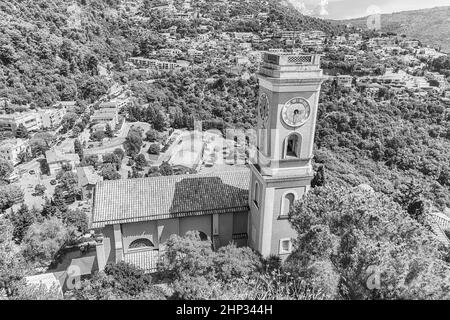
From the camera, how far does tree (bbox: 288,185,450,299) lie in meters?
11.8

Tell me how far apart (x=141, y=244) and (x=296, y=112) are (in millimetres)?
13476

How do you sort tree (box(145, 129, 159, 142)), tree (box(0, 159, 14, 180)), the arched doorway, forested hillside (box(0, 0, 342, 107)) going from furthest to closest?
forested hillside (box(0, 0, 342, 107))
tree (box(145, 129, 159, 142))
tree (box(0, 159, 14, 180))
the arched doorway

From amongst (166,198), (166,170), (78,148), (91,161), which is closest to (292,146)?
(166,198)

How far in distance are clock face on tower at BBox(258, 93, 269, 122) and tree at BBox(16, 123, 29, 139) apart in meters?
73.1

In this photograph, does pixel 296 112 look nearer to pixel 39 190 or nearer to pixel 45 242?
pixel 45 242

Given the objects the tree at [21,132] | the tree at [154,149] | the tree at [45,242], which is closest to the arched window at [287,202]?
the tree at [45,242]

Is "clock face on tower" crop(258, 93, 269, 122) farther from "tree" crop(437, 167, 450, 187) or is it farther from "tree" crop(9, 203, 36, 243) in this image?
"tree" crop(437, 167, 450, 187)

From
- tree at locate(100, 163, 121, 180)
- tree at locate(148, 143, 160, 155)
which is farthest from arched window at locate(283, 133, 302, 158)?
tree at locate(148, 143, 160, 155)

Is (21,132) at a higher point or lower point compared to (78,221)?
lower

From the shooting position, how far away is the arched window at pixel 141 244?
2261cm

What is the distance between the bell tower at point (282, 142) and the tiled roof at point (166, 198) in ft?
8.00

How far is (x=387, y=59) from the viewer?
4313 inches

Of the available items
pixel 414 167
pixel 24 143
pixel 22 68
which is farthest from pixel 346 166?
pixel 22 68

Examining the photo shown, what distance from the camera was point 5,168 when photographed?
2500 inches
